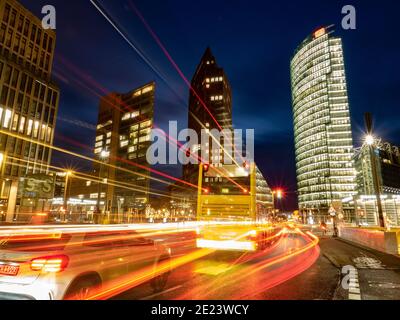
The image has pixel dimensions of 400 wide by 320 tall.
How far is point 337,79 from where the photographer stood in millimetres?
128375

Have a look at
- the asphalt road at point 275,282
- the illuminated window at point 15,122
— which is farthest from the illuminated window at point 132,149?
the asphalt road at point 275,282

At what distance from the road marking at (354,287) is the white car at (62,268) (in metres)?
4.74

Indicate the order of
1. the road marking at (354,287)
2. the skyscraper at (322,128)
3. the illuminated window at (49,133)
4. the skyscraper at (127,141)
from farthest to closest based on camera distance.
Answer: the skyscraper at (322,128) → the skyscraper at (127,141) → the illuminated window at (49,133) → the road marking at (354,287)

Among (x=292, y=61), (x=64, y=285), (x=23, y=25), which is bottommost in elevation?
(x=64, y=285)

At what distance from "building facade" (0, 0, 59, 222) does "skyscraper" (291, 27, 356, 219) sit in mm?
104426

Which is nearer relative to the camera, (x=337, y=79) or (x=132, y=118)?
(x=132, y=118)

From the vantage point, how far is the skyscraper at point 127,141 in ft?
309

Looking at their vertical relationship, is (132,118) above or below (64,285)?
above

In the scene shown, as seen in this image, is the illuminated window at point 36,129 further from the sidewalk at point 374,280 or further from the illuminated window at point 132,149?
the sidewalk at point 374,280

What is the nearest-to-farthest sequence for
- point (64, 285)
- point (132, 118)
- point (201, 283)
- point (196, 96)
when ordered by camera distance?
point (64, 285) < point (201, 283) < point (132, 118) < point (196, 96)

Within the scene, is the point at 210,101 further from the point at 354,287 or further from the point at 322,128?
the point at 354,287

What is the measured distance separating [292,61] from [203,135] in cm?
6308
